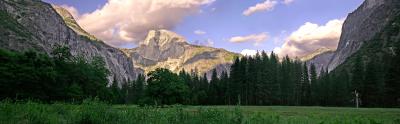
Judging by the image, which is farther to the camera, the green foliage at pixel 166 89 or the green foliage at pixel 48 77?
the green foliage at pixel 166 89

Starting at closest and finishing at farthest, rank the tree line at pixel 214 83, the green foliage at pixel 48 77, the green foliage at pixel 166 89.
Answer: the green foliage at pixel 48 77
the tree line at pixel 214 83
the green foliage at pixel 166 89

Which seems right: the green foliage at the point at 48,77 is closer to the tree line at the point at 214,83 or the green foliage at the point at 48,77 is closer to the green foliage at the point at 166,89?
the tree line at the point at 214,83

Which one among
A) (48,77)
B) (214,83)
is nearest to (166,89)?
(48,77)

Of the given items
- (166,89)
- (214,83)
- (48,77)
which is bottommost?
(166,89)

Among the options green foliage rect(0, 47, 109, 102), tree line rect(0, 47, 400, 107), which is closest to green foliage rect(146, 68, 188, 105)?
tree line rect(0, 47, 400, 107)

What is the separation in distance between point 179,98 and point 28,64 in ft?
86.7

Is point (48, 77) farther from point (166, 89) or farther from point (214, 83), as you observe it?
point (214, 83)

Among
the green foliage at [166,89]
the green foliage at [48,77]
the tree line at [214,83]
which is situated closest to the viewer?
the green foliage at [48,77]

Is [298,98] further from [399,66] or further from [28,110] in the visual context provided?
[28,110]

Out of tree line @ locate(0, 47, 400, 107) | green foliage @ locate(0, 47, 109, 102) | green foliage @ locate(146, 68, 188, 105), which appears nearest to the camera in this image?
green foliage @ locate(0, 47, 109, 102)

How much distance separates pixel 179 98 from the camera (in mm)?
73188

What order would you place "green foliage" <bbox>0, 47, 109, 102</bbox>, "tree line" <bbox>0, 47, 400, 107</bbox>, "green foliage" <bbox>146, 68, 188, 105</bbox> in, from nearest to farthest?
"green foliage" <bbox>0, 47, 109, 102</bbox> < "tree line" <bbox>0, 47, 400, 107</bbox> < "green foliage" <bbox>146, 68, 188, 105</bbox>

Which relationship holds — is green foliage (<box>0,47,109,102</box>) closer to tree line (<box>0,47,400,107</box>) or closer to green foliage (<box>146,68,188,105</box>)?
tree line (<box>0,47,400,107</box>)

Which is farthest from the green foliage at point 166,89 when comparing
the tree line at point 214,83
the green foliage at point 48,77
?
the green foliage at point 48,77
